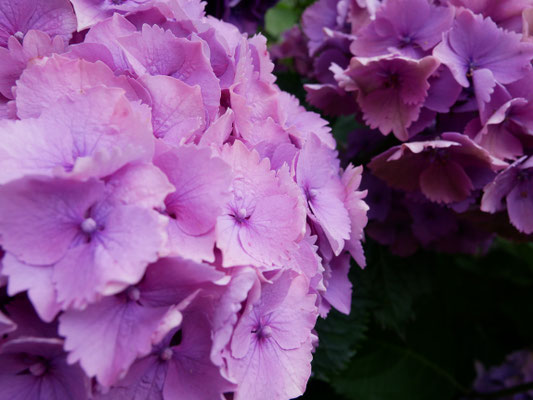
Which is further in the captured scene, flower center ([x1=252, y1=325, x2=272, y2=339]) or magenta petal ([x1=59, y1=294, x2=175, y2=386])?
flower center ([x1=252, y1=325, x2=272, y2=339])

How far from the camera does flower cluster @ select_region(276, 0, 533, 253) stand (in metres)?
0.75

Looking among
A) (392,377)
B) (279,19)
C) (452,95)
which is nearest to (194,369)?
(452,95)

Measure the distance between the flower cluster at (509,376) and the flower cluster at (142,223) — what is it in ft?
2.39

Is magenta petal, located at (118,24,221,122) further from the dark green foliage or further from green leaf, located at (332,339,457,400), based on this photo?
green leaf, located at (332,339,457,400)

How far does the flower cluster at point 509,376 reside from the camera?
1131mm

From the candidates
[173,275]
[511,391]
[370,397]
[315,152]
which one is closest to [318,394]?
[370,397]

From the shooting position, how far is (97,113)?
0.49 m

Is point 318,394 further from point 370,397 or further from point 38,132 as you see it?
point 38,132

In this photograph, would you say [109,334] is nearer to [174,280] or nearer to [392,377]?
[174,280]

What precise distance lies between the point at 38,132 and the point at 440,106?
0.52 meters

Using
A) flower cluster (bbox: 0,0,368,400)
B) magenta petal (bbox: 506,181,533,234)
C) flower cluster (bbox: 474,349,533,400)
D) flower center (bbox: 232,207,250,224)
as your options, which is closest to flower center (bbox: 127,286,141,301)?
flower cluster (bbox: 0,0,368,400)

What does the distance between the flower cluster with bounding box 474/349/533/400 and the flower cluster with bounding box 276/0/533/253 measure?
0.47 metres

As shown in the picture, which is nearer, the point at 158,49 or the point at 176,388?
the point at 176,388

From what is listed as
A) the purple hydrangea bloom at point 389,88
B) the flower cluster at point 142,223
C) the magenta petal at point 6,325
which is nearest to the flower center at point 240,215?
the flower cluster at point 142,223
